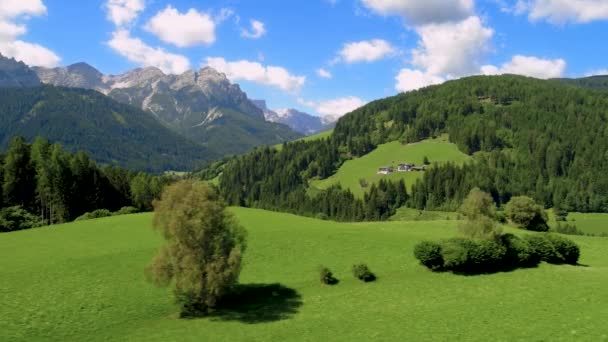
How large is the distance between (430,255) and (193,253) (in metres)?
28.1

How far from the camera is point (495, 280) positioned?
49406 millimetres

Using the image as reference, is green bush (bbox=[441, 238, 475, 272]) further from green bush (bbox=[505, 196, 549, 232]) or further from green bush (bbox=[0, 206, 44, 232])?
green bush (bbox=[0, 206, 44, 232])

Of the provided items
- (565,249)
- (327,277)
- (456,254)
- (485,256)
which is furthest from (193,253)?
(565,249)

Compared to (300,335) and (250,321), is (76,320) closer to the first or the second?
(250,321)

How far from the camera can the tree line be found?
10469 cm

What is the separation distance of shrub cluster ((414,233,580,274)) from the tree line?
86.5 metres

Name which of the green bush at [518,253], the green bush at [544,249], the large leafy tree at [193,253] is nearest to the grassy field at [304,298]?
the green bush at [544,249]

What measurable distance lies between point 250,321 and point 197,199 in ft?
42.0

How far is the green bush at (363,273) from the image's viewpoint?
5184cm

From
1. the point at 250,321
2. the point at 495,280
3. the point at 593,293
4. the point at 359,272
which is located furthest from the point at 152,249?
the point at 593,293

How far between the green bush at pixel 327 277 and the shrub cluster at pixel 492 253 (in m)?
11.3

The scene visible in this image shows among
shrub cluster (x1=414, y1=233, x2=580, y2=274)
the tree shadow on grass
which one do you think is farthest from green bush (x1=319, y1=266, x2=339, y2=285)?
shrub cluster (x1=414, y1=233, x2=580, y2=274)

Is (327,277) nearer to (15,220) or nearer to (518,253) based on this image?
(518,253)

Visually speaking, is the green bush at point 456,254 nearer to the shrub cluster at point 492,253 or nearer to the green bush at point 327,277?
the shrub cluster at point 492,253
